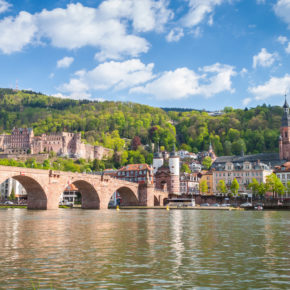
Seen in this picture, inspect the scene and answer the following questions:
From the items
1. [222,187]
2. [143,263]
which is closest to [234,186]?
[222,187]

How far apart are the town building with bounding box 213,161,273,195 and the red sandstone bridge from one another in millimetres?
27187

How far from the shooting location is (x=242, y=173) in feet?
381

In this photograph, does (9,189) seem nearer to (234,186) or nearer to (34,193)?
(234,186)

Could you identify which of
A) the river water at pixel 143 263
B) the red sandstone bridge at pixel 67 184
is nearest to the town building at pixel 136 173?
the red sandstone bridge at pixel 67 184

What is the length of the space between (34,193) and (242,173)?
69091mm

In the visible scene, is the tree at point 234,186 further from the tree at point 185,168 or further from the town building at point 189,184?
the tree at point 185,168

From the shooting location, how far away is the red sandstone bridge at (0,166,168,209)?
56.6m

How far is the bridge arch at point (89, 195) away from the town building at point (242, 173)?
160ft

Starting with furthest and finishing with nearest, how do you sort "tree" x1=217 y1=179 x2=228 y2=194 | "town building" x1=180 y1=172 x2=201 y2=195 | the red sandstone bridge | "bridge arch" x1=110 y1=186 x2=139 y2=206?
"town building" x1=180 y1=172 x2=201 y2=195, "tree" x1=217 y1=179 x2=228 y2=194, "bridge arch" x1=110 y1=186 x2=139 y2=206, the red sandstone bridge

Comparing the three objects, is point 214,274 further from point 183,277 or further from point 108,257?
point 108,257

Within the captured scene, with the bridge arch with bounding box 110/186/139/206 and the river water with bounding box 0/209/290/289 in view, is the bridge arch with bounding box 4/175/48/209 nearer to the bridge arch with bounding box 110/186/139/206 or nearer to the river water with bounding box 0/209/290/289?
the bridge arch with bounding box 110/186/139/206

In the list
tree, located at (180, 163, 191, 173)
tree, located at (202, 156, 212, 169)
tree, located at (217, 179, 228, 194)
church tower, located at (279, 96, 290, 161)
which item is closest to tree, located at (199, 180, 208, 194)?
tree, located at (217, 179, 228, 194)

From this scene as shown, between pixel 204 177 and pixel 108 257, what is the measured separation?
11170 centimetres

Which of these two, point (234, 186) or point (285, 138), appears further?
point (285, 138)
